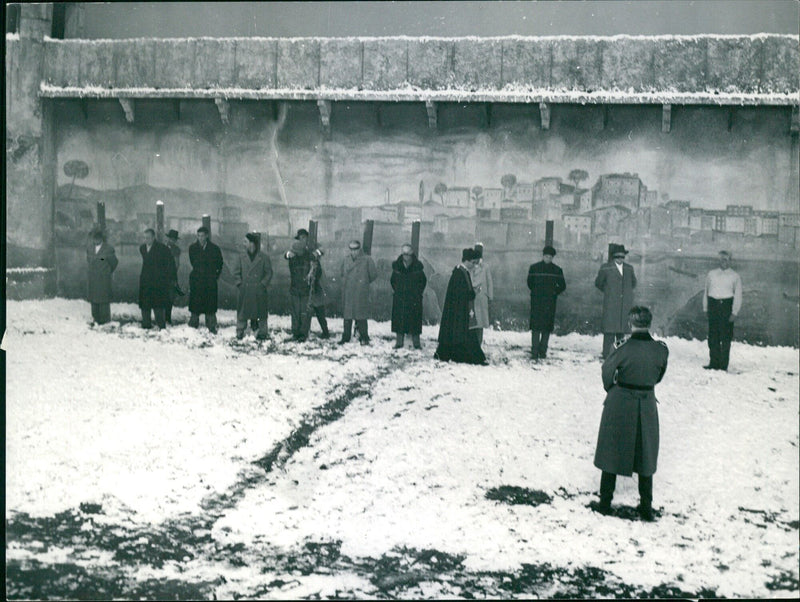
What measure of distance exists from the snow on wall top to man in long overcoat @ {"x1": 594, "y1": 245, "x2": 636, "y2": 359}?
191 centimetres

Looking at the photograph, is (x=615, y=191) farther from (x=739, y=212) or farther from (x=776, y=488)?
(x=776, y=488)

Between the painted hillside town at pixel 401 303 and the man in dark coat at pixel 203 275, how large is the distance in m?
0.05

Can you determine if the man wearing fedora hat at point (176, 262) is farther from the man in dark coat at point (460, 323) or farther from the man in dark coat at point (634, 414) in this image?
the man in dark coat at point (634, 414)

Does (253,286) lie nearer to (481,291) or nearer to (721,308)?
(481,291)

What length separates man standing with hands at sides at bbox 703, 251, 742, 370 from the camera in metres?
7.64

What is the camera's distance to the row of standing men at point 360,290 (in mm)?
8414

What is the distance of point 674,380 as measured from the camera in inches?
283

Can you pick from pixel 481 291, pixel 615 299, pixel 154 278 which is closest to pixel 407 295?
pixel 481 291

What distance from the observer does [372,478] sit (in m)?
5.88

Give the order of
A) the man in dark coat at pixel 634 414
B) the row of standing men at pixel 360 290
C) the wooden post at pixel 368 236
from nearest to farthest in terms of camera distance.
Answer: the man in dark coat at pixel 634 414 → the row of standing men at pixel 360 290 → the wooden post at pixel 368 236

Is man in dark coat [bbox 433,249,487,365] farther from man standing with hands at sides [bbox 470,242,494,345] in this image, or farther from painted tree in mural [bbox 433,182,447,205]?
painted tree in mural [bbox 433,182,447,205]

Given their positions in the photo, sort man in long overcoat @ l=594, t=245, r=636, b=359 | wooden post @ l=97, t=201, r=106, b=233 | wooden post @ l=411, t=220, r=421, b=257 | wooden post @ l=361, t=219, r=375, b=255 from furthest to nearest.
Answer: wooden post @ l=361, t=219, r=375, b=255 → wooden post @ l=411, t=220, r=421, b=257 → wooden post @ l=97, t=201, r=106, b=233 → man in long overcoat @ l=594, t=245, r=636, b=359

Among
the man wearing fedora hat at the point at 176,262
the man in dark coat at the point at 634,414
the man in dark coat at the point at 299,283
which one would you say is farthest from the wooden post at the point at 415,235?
the man in dark coat at the point at 634,414

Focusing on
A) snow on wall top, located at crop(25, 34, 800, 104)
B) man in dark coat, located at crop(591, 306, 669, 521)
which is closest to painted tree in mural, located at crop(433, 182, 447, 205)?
snow on wall top, located at crop(25, 34, 800, 104)
